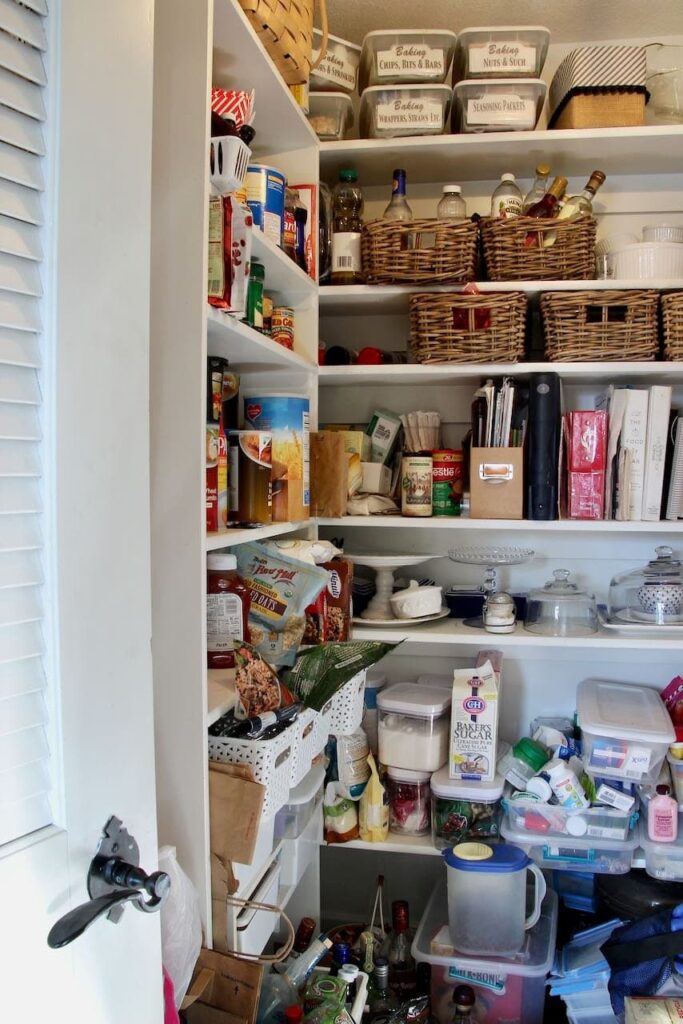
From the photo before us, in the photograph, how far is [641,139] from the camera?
1.90 meters

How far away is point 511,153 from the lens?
201cm

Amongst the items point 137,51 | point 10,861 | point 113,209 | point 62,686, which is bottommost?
point 10,861

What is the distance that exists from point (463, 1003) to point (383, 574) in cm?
96

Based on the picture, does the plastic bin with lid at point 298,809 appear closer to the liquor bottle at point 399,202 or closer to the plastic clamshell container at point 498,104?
the liquor bottle at point 399,202

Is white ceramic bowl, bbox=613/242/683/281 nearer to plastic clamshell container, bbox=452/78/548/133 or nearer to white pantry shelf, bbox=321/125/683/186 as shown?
white pantry shelf, bbox=321/125/683/186

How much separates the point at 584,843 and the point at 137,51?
1739mm

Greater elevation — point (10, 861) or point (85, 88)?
point (85, 88)

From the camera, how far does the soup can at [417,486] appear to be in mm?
2002

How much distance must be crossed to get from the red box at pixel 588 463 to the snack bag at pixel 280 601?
0.75m

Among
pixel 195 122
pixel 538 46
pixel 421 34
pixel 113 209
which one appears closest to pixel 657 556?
pixel 538 46

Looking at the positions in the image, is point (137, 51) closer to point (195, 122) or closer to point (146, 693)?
point (195, 122)

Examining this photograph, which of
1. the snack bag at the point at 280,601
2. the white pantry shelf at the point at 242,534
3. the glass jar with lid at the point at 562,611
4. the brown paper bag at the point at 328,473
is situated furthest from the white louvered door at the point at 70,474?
the glass jar with lid at the point at 562,611

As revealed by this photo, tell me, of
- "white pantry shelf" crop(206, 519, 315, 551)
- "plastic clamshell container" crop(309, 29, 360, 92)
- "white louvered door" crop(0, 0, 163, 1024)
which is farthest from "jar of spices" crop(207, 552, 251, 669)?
"plastic clamshell container" crop(309, 29, 360, 92)

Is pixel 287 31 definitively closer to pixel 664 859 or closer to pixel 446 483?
pixel 446 483
